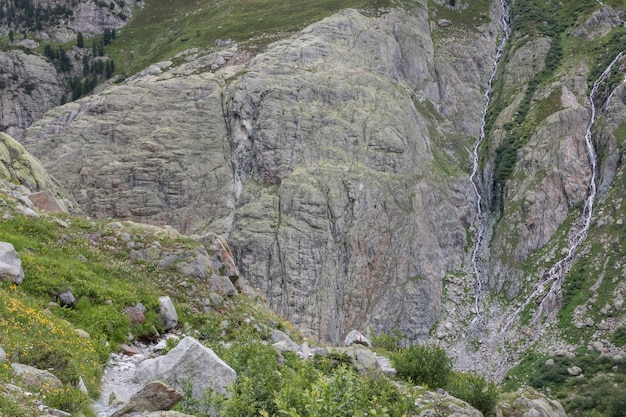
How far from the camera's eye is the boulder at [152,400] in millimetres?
10125

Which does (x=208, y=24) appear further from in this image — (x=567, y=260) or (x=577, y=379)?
(x=577, y=379)

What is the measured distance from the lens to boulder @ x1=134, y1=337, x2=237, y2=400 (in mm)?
12062

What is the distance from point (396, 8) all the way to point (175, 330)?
378 feet

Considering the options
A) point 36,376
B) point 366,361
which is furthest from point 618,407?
point 36,376

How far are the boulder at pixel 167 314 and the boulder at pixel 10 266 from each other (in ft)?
15.5

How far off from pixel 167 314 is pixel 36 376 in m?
8.14

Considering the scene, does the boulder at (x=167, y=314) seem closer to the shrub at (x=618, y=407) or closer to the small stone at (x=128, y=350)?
the small stone at (x=128, y=350)

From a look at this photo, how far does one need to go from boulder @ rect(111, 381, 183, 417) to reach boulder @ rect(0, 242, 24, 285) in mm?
7057

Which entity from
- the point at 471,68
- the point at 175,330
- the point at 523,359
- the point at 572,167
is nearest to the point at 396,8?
the point at 471,68

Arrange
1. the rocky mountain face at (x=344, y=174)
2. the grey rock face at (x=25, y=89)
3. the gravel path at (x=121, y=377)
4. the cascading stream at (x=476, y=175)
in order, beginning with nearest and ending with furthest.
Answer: the gravel path at (x=121, y=377) < the rocky mountain face at (x=344, y=174) < the cascading stream at (x=476, y=175) < the grey rock face at (x=25, y=89)

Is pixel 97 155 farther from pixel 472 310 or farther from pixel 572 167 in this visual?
pixel 572 167

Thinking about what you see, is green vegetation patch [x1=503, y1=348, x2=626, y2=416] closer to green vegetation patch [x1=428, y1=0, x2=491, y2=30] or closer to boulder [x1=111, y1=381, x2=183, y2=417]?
boulder [x1=111, y1=381, x2=183, y2=417]

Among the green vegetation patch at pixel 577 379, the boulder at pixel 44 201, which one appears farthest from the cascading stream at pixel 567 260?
the boulder at pixel 44 201

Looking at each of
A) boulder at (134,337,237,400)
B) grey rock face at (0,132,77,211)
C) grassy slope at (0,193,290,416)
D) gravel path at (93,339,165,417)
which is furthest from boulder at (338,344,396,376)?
grey rock face at (0,132,77,211)
